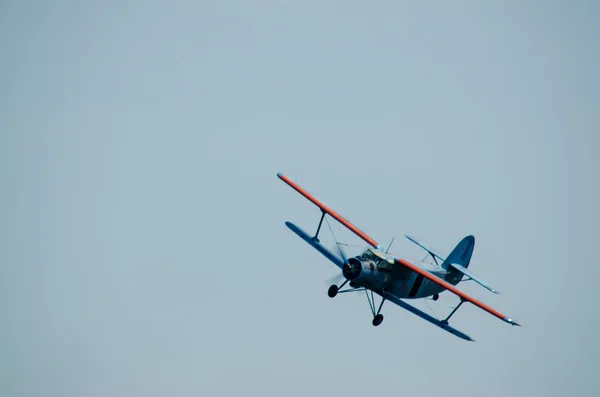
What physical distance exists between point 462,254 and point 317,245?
9.87m

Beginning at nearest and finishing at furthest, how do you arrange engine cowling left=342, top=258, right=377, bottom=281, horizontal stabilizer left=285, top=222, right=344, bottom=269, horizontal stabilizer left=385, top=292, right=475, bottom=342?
engine cowling left=342, top=258, right=377, bottom=281 < horizontal stabilizer left=285, top=222, right=344, bottom=269 < horizontal stabilizer left=385, top=292, right=475, bottom=342

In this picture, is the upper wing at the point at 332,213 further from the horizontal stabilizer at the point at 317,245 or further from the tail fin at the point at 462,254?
the tail fin at the point at 462,254

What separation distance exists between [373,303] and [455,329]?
211 inches

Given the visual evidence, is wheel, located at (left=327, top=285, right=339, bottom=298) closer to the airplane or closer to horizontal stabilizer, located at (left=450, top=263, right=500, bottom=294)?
the airplane

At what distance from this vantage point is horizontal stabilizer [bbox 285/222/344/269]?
5491 cm

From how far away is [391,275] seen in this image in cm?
5366

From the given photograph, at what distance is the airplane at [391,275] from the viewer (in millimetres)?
52219

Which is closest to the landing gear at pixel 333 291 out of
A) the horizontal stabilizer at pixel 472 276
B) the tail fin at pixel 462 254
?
the horizontal stabilizer at pixel 472 276

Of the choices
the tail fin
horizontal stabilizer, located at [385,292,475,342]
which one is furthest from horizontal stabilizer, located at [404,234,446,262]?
horizontal stabilizer, located at [385,292,475,342]

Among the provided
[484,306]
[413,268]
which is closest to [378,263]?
[413,268]

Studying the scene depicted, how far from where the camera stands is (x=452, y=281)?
197 feet

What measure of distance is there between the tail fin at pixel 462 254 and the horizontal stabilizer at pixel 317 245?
8479 mm

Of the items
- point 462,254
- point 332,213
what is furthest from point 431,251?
point 332,213

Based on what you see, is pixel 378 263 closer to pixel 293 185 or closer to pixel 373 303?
pixel 373 303
